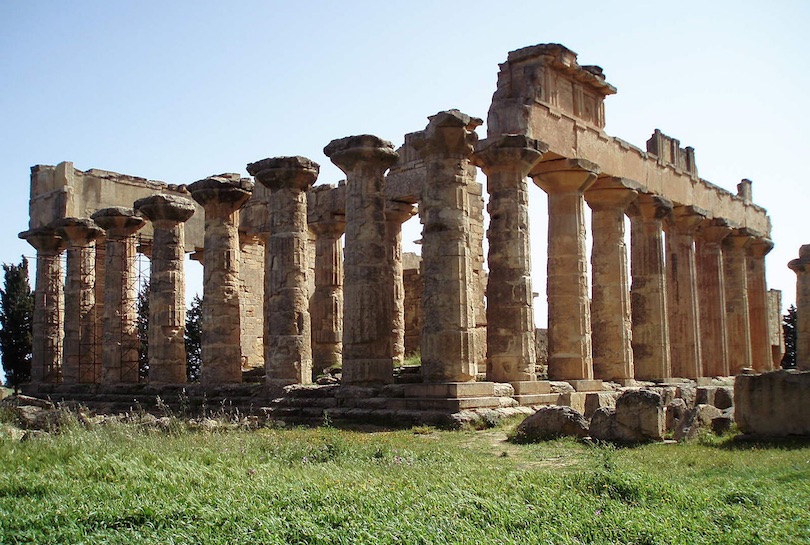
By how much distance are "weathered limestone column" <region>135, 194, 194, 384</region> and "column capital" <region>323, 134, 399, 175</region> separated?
21.6 feet

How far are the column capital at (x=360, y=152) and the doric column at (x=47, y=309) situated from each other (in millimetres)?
12840

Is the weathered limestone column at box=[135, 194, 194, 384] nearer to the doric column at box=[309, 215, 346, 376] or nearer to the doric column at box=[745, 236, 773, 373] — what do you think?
the doric column at box=[309, 215, 346, 376]

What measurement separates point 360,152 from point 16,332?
2380cm

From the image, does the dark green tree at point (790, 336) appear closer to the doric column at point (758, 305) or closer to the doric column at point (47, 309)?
the doric column at point (758, 305)

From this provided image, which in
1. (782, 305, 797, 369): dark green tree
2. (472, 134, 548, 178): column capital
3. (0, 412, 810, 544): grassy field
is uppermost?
(472, 134, 548, 178): column capital

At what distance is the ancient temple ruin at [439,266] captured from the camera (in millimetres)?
18375

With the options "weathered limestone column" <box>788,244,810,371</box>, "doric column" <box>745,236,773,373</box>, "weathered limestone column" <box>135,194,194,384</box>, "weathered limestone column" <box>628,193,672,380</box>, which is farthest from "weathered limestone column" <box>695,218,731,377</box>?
"weathered limestone column" <box>135,194,194,384</box>

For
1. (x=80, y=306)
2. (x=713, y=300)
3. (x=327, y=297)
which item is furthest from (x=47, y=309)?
(x=713, y=300)

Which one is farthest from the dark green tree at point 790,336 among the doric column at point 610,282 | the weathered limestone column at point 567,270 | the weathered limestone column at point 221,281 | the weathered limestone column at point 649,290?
the weathered limestone column at point 221,281

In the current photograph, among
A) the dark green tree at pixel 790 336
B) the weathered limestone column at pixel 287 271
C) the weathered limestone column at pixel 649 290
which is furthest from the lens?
the dark green tree at pixel 790 336

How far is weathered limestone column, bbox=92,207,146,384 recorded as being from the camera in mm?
25922

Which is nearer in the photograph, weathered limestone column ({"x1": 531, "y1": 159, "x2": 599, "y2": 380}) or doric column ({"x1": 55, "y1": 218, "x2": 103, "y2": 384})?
weathered limestone column ({"x1": 531, "y1": 159, "x2": 599, "y2": 380})

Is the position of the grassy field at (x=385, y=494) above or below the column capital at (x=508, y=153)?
below

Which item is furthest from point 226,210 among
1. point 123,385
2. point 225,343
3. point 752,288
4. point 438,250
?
point 752,288
